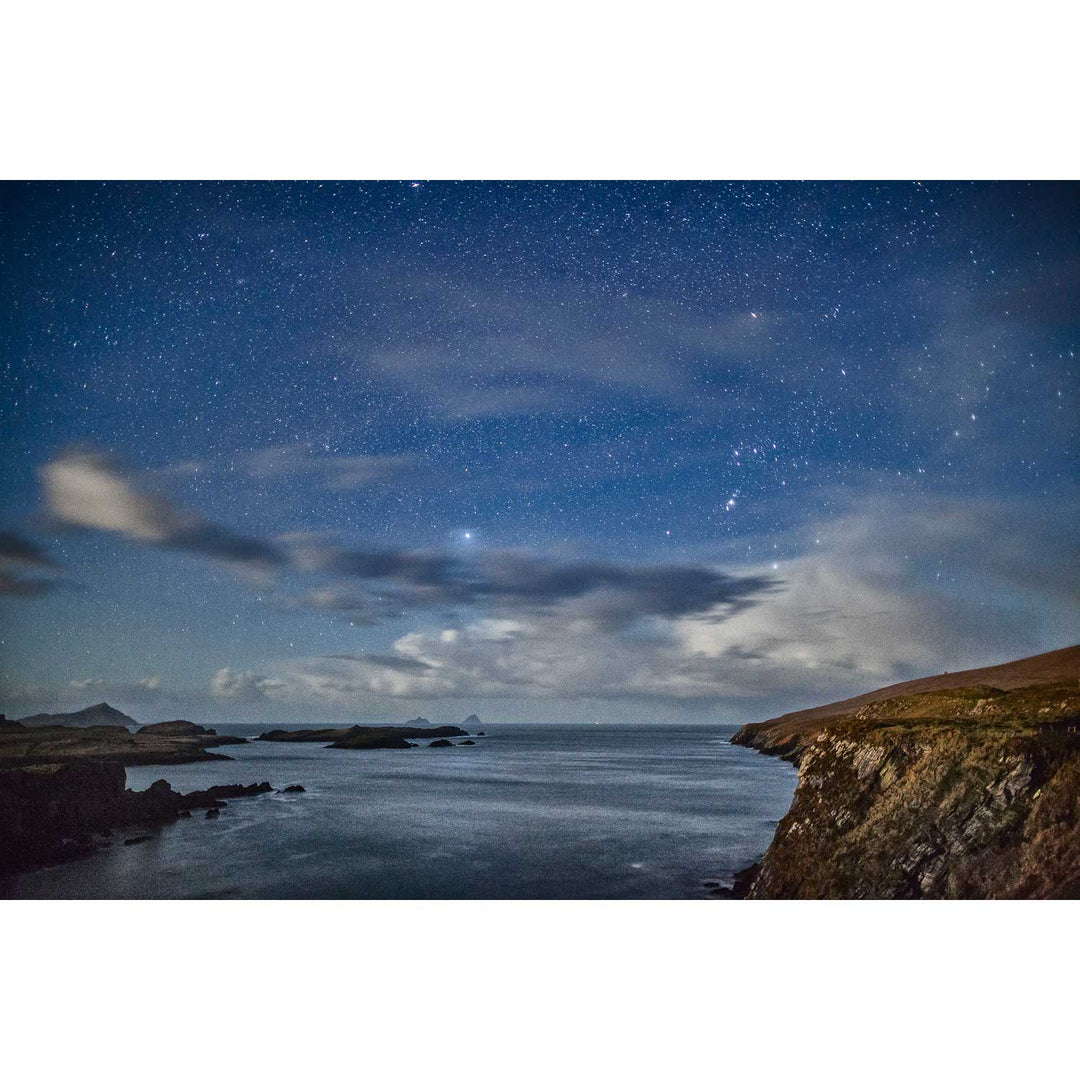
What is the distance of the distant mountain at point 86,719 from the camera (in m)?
7.95

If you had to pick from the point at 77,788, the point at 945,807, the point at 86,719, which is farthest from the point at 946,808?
the point at 77,788

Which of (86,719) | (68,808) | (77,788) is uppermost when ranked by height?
(86,719)

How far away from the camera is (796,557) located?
325 inches

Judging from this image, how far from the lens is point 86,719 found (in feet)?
29.0

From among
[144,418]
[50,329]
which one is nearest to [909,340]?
[144,418]

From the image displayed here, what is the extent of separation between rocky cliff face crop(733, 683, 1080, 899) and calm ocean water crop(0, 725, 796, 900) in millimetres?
1452

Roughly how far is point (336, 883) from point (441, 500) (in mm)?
4454

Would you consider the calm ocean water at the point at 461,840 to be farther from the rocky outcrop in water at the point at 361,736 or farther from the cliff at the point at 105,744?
the rocky outcrop in water at the point at 361,736

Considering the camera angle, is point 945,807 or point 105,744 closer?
point 945,807

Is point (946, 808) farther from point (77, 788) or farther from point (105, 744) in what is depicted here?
point (105, 744)

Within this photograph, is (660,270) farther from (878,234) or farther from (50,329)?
(50,329)

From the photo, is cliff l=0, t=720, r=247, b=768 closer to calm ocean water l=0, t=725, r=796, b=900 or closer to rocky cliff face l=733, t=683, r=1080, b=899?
calm ocean water l=0, t=725, r=796, b=900

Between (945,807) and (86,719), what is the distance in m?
10.1

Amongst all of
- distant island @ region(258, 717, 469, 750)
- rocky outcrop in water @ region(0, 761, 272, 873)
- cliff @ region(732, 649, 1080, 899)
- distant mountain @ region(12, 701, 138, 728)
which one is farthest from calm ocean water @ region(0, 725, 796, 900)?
distant island @ region(258, 717, 469, 750)
